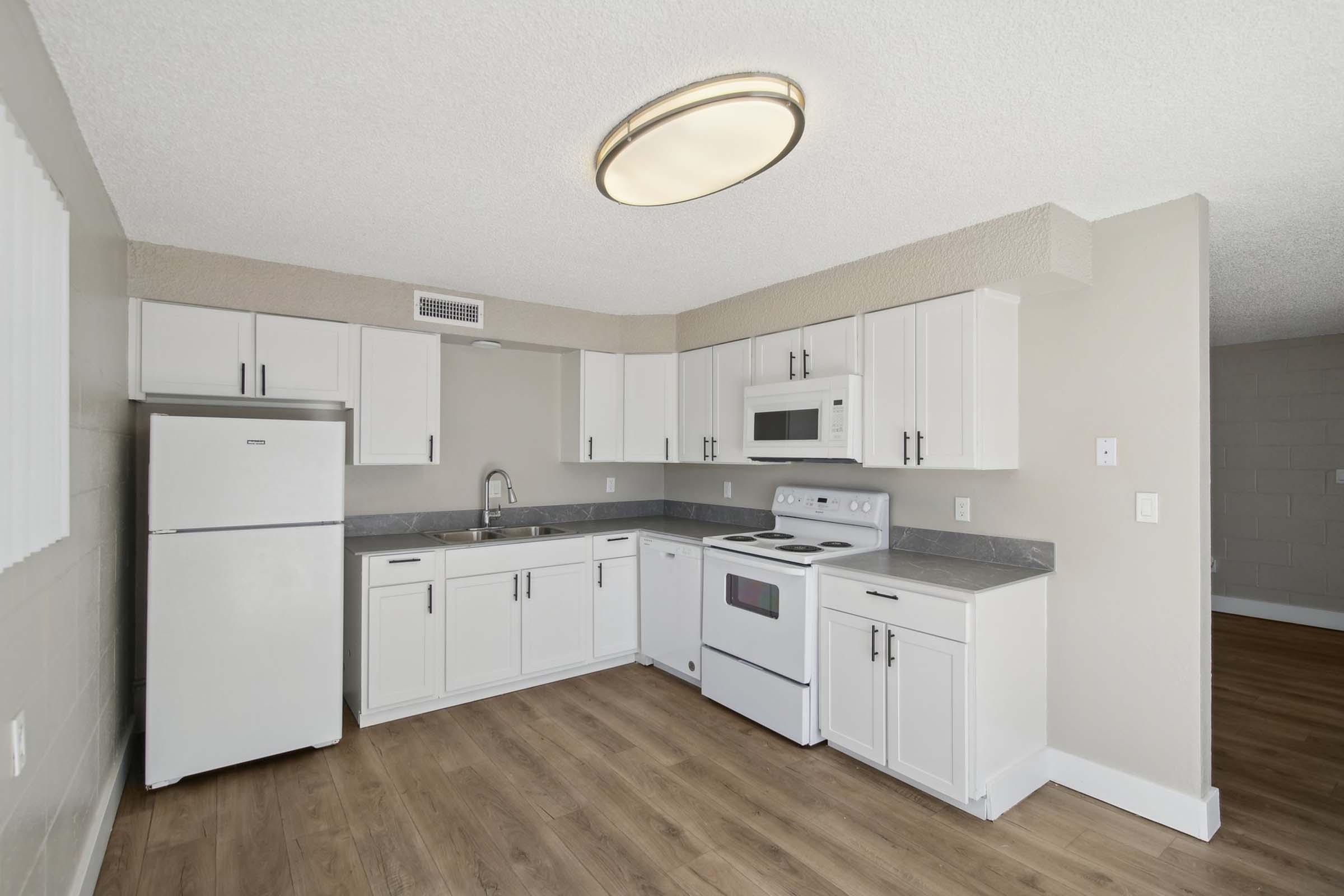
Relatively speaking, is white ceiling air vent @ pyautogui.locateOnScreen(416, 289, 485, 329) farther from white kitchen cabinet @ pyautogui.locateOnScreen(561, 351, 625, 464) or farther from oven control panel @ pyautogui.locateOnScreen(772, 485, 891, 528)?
oven control panel @ pyautogui.locateOnScreen(772, 485, 891, 528)

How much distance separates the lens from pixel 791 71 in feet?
5.46

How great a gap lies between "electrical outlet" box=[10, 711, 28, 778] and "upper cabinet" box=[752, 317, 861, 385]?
3.10 meters

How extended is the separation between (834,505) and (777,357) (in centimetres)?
88

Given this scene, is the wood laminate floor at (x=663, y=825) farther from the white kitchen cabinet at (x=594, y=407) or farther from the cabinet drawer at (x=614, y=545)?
the white kitchen cabinet at (x=594, y=407)

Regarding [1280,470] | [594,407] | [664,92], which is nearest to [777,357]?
[594,407]

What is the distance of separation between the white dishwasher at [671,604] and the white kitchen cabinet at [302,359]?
1994 mm

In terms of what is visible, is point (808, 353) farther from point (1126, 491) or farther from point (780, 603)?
point (1126, 491)

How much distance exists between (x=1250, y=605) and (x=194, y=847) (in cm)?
746

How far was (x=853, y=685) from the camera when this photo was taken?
290 cm

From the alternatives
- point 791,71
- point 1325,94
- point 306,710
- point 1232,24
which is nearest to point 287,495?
point 306,710

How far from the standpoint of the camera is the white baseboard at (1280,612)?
525 cm

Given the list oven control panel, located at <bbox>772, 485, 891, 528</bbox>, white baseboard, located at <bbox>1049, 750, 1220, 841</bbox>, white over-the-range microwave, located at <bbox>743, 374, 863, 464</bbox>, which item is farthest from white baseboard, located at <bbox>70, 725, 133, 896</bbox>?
white baseboard, located at <bbox>1049, 750, 1220, 841</bbox>

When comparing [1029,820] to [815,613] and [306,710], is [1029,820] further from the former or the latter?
[306,710]

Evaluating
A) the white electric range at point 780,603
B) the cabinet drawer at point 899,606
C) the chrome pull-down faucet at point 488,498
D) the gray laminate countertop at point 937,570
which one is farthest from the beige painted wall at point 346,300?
the cabinet drawer at point 899,606
